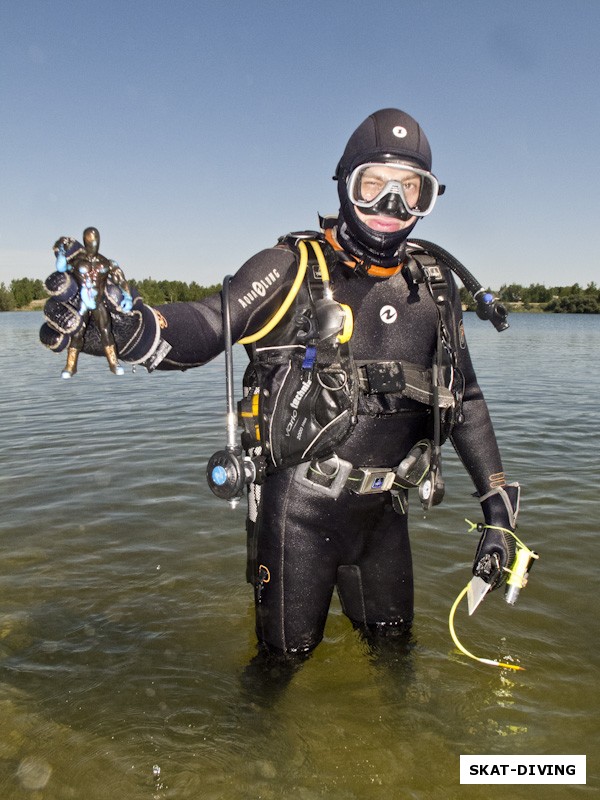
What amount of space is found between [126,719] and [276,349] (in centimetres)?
230

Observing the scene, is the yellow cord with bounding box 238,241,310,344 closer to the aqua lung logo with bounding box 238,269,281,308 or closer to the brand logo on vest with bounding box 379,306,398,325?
the aqua lung logo with bounding box 238,269,281,308

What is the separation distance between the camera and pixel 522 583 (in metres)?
3.36

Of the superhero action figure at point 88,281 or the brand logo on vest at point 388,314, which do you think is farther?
the brand logo on vest at point 388,314

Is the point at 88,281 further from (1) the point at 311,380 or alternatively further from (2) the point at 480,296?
(2) the point at 480,296

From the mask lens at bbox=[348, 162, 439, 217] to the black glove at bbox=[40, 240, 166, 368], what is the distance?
4.29 feet

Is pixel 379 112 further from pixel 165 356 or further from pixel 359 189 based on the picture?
pixel 165 356

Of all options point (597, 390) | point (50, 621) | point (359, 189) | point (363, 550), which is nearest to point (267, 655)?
point (363, 550)

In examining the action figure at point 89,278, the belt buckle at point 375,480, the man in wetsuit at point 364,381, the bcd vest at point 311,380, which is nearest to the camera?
the action figure at point 89,278

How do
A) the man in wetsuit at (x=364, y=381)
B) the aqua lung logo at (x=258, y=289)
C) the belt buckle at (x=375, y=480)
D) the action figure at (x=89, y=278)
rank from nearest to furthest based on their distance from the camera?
the action figure at (x=89, y=278) → the aqua lung logo at (x=258, y=289) → the man in wetsuit at (x=364, y=381) → the belt buckle at (x=375, y=480)

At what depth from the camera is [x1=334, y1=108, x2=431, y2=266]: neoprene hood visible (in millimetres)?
3059

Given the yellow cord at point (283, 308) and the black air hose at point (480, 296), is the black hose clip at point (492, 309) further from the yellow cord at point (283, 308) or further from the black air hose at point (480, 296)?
the yellow cord at point (283, 308)

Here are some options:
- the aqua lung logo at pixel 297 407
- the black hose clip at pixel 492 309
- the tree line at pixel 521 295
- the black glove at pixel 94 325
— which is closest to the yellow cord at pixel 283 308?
the aqua lung logo at pixel 297 407

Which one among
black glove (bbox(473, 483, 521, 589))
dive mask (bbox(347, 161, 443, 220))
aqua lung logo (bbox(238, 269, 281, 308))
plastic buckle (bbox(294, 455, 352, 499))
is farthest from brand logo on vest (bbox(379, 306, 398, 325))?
black glove (bbox(473, 483, 521, 589))

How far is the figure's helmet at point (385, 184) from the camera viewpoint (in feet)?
9.95
